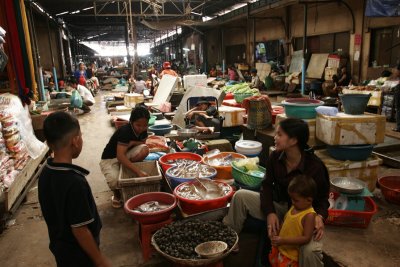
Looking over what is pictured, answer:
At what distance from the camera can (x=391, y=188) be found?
142 inches

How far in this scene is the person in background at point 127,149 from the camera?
3.36 metres

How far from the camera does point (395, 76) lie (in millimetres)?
7410

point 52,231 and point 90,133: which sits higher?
point 52,231

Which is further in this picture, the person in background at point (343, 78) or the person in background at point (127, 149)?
the person in background at point (343, 78)

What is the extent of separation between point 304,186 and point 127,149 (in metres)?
2.04

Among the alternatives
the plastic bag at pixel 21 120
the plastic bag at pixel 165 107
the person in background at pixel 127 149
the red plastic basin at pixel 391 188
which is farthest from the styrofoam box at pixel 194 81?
the red plastic basin at pixel 391 188

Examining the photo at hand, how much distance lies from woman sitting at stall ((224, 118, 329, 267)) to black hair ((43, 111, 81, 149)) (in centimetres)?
147

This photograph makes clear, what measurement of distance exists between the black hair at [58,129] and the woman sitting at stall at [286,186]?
1.47 m

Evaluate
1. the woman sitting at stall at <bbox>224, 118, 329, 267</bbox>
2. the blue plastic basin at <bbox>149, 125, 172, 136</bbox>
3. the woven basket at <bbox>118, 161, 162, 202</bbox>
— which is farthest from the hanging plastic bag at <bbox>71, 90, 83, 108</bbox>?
the woman sitting at stall at <bbox>224, 118, 329, 267</bbox>

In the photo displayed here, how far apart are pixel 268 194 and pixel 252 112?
261 cm

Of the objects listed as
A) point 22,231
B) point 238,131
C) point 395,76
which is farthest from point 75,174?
point 395,76

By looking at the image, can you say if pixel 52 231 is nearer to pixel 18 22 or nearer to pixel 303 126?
pixel 303 126

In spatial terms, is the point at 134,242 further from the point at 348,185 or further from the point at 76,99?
the point at 76,99

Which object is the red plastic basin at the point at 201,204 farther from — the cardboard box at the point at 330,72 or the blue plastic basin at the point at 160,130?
the cardboard box at the point at 330,72
